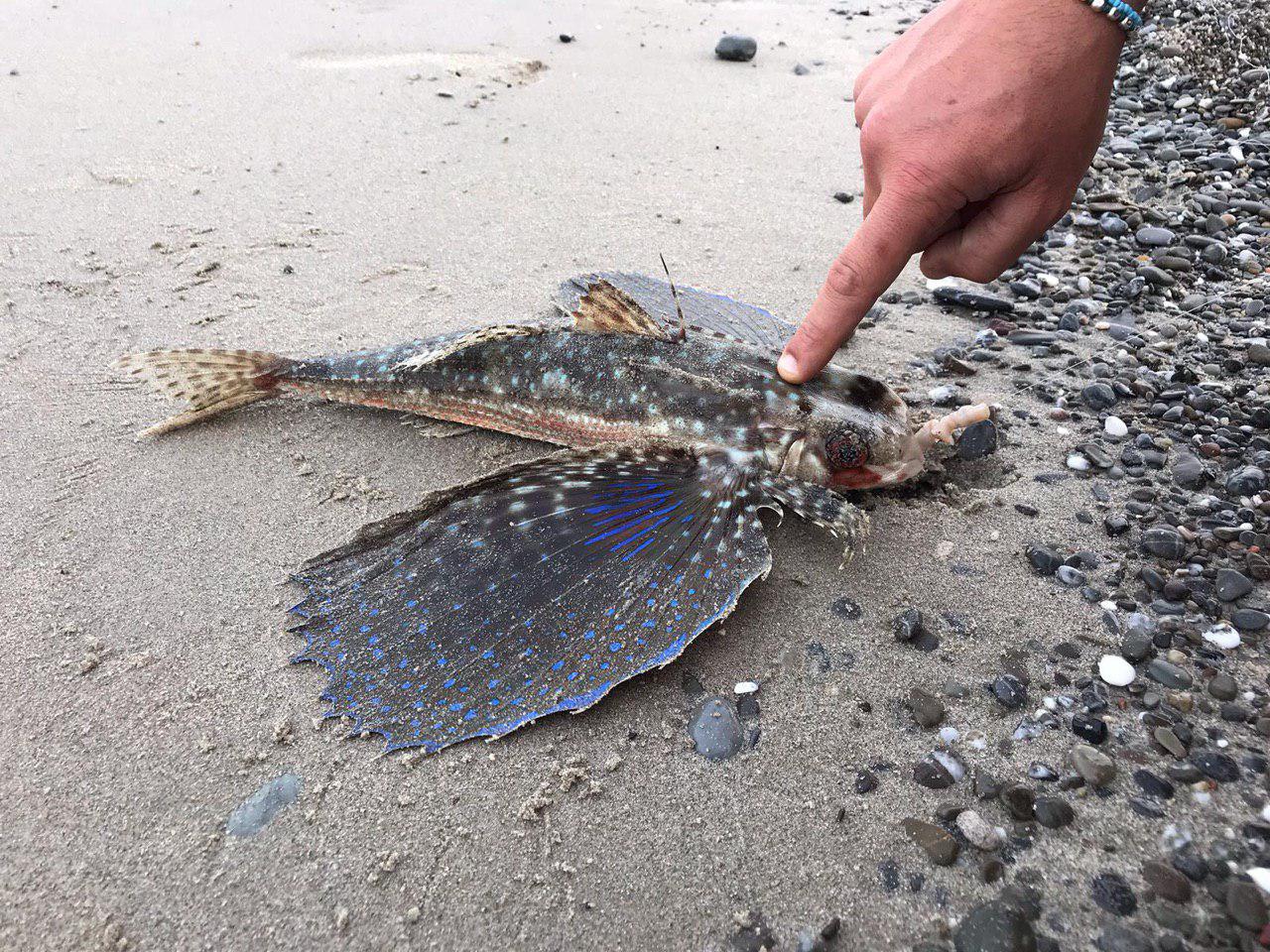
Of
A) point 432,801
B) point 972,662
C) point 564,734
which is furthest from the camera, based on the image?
point 972,662

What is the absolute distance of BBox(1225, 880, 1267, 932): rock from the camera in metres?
1.85

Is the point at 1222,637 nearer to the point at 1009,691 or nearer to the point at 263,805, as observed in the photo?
the point at 1009,691

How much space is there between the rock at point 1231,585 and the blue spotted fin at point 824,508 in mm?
1133

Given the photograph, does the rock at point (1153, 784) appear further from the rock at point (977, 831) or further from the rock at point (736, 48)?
the rock at point (736, 48)

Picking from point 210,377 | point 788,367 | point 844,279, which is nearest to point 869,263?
point 844,279

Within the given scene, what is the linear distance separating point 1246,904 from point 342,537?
2952 millimetres

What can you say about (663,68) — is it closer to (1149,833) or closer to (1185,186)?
(1185,186)

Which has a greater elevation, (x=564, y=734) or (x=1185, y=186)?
(x=1185, y=186)

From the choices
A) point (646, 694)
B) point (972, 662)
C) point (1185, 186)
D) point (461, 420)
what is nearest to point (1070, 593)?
point (972, 662)

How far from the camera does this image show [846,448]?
3119 mm

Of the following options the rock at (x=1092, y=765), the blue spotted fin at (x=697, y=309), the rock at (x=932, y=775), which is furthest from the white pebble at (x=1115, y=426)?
the rock at (x=932, y=775)

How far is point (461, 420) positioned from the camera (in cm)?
365

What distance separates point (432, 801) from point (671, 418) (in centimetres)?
169

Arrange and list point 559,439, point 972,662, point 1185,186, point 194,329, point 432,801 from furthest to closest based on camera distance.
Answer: point 1185,186 → point 194,329 → point 559,439 → point 972,662 → point 432,801
